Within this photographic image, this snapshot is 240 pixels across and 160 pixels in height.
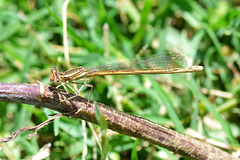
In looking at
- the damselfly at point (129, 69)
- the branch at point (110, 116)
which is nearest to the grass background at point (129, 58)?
the damselfly at point (129, 69)

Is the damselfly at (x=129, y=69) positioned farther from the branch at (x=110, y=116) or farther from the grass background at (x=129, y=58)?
the branch at (x=110, y=116)

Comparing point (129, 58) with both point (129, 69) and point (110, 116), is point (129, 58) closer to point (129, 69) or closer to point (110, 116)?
point (129, 69)

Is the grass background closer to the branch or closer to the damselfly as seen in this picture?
the damselfly

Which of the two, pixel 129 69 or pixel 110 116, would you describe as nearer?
pixel 110 116

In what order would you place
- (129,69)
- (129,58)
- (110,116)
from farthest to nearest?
1. (129,58)
2. (129,69)
3. (110,116)

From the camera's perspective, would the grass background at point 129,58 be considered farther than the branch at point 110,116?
Yes

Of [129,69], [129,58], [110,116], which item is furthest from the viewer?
[129,58]

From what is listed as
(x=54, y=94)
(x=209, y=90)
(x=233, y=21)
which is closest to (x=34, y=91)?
(x=54, y=94)

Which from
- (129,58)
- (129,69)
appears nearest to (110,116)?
(129,69)
